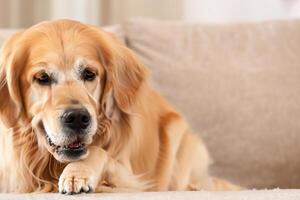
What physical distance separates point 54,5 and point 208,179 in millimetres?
1118

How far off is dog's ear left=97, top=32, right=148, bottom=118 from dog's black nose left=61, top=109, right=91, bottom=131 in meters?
0.15

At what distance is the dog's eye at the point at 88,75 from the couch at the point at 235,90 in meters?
0.64

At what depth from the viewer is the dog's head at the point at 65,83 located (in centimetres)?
145

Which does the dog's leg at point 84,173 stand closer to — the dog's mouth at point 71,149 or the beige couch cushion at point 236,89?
the dog's mouth at point 71,149

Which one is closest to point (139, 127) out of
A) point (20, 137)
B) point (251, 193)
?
point (20, 137)

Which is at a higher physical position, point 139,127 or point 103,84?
point 103,84

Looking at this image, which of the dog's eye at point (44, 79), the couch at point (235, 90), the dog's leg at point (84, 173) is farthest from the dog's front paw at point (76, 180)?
the couch at point (235, 90)

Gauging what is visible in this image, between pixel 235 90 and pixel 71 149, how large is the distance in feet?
2.68

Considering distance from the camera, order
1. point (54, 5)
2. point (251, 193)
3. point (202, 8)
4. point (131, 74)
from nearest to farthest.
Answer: point (251, 193) → point (131, 74) → point (54, 5) → point (202, 8)

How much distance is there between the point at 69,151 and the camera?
58.4 inches

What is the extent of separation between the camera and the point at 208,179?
6.27 feet

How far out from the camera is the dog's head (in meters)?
1.45

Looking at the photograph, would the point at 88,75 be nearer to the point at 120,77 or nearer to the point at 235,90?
the point at 120,77

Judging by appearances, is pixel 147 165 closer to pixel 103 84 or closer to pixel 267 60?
pixel 103 84
